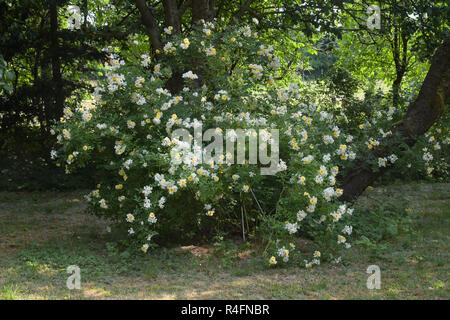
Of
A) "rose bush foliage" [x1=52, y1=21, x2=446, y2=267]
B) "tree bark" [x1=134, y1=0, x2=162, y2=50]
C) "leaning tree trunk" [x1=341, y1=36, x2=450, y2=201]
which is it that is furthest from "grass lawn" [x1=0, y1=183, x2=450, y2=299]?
"tree bark" [x1=134, y1=0, x2=162, y2=50]

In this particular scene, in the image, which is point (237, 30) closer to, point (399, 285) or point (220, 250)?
point (220, 250)

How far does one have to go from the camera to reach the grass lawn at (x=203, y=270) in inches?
159

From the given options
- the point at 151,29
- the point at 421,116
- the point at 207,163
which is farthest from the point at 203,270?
the point at 151,29

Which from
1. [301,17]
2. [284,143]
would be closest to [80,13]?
[301,17]

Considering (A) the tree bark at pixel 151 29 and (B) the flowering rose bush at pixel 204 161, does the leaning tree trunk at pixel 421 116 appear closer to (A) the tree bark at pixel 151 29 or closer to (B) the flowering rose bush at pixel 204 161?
(B) the flowering rose bush at pixel 204 161

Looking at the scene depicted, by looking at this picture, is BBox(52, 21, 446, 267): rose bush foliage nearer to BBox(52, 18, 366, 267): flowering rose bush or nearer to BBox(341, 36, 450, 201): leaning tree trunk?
BBox(52, 18, 366, 267): flowering rose bush

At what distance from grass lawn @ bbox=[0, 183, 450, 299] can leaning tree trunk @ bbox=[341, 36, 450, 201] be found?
1.37 ft

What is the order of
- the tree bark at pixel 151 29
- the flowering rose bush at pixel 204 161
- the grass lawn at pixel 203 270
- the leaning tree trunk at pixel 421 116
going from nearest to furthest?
the grass lawn at pixel 203 270 → the flowering rose bush at pixel 204 161 → the leaning tree trunk at pixel 421 116 → the tree bark at pixel 151 29

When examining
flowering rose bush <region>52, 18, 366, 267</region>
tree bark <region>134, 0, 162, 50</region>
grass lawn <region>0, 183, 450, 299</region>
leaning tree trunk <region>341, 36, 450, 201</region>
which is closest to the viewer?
grass lawn <region>0, 183, 450, 299</region>

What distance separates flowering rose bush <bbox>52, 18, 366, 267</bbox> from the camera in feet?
15.6

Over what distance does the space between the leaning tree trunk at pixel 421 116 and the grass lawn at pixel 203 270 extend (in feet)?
1.37

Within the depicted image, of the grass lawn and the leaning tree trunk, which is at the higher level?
the leaning tree trunk

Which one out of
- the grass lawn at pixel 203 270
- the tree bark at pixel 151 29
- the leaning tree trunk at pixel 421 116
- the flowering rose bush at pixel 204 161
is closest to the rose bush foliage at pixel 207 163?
the flowering rose bush at pixel 204 161

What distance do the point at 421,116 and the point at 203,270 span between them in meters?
3.64
